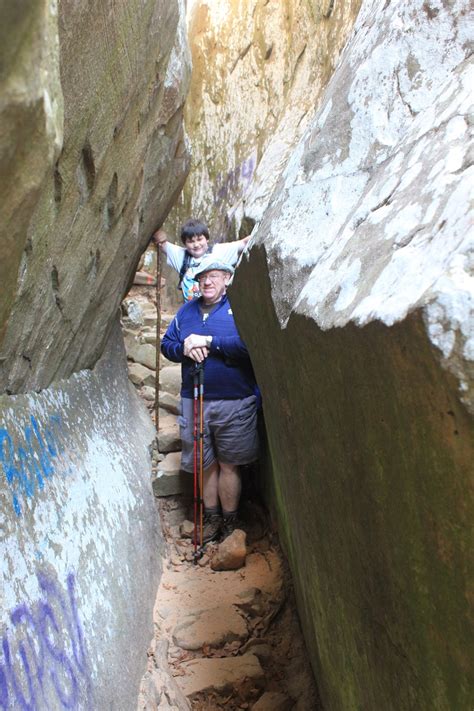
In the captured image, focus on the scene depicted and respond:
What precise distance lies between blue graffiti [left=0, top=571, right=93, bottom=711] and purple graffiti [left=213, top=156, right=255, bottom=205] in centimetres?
795

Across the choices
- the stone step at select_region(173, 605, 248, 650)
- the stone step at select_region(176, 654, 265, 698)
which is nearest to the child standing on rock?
the stone step at select_region(173, 605, 248, 650)

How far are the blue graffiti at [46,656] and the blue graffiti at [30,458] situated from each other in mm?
354

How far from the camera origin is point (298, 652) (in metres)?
3.46

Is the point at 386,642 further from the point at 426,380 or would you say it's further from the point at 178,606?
the point at 178,606

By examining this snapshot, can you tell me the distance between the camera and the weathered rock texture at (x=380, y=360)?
1.15 meters

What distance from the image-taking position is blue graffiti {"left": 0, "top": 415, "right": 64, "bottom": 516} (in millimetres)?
2379

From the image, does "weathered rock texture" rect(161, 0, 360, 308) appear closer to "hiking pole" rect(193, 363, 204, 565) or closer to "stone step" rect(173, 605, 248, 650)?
"hiking pole" rect(193, 363, 204, 565)

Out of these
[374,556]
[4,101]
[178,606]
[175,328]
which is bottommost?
[178,606]

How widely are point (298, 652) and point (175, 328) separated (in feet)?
8.27

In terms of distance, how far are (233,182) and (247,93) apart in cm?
149

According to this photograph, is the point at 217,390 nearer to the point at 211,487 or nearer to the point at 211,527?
the point at 211,487

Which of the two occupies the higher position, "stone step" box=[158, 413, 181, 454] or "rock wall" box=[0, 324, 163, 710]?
→ "stone step" box=[158, 413, 181, 454]

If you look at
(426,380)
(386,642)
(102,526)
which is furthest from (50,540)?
(426,380)

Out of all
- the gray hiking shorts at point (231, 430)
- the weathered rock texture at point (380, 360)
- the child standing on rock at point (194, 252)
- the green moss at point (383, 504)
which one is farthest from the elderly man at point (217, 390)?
the green moss at point (383, 504)
